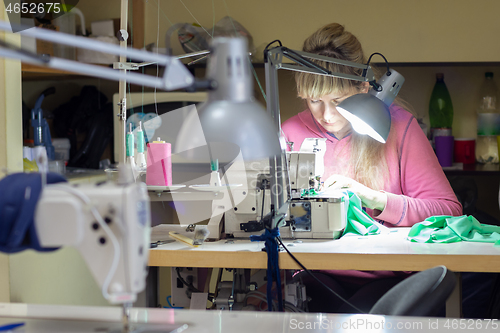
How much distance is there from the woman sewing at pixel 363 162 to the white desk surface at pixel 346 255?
22cm

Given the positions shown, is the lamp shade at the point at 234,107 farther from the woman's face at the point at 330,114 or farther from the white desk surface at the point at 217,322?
the woman's face at the point at 330,114

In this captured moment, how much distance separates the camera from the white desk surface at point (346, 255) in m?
1.29

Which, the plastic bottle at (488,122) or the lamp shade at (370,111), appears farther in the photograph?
the plastic bottle at (488,122)

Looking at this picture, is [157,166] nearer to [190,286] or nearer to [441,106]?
[190,286]

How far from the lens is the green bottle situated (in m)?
2.63

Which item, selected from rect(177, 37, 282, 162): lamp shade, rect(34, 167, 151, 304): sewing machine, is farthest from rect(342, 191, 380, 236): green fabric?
rect(34, 167, 151, 304): sewing machine

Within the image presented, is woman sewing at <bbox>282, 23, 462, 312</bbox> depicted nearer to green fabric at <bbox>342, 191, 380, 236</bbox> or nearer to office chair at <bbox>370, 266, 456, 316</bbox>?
green fabric at <bbox>342, 191, 380, 236</bbox>

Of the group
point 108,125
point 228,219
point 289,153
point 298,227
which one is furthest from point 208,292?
point 108,125

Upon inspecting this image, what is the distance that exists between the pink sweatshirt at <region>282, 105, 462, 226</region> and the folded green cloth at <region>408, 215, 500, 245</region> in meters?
0.19

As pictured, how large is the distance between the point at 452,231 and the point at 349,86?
2.40 feet

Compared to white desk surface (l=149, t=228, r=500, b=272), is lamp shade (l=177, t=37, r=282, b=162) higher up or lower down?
higher up

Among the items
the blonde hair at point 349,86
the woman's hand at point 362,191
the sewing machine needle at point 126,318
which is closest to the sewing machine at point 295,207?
the woman's hand at point 362,191

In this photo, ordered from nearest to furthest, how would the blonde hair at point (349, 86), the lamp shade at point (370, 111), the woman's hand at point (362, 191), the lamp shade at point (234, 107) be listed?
the lamp shade at point (234, 107) < the lamp shade at point (370, 111) < the woman's hand at point (362, 191) < the blonde hair at point (349, 86)

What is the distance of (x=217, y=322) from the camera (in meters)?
0.82
